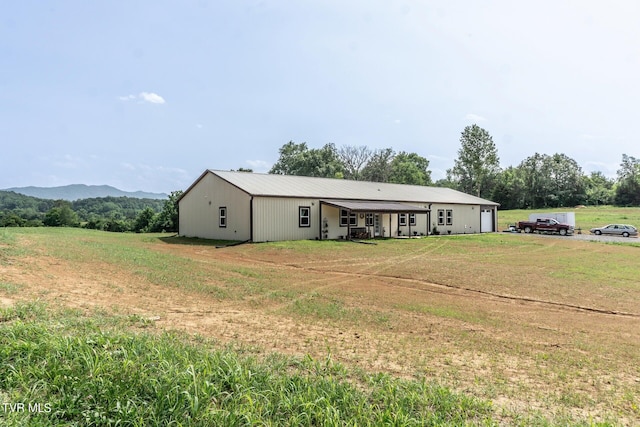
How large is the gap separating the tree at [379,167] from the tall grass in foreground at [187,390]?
215 ft

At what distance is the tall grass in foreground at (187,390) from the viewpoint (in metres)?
3.10

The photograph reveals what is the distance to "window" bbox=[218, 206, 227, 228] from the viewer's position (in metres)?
24.4

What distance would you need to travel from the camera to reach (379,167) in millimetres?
68938

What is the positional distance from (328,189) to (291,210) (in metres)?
5.32

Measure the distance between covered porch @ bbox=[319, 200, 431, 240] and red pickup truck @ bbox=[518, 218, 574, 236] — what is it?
483 inches

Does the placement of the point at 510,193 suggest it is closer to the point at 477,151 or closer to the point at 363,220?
the point at 477,151

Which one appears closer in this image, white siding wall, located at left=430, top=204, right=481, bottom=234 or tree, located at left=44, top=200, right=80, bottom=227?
white siding wall, located at left=430, top=204, right=481, bottom=234

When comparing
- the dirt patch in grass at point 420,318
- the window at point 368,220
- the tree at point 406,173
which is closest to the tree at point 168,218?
the window at point 368,220

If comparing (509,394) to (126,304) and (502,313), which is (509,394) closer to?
(502,313)

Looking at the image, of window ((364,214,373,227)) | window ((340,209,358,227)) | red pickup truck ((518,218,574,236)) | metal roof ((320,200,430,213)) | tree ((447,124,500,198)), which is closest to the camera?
metal roof ((320,200,430,213))

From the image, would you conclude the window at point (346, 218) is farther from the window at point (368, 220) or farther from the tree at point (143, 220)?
the tree at point (143, 220)

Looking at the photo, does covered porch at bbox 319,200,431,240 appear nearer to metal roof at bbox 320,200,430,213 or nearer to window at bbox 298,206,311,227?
metal roof at bbox 320,200,430,213

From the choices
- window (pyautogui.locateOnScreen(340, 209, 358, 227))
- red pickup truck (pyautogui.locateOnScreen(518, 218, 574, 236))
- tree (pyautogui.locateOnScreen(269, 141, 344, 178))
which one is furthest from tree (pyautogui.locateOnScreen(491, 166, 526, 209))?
window (pyautogui.locateOnScreen(340, 209, 358, 227))

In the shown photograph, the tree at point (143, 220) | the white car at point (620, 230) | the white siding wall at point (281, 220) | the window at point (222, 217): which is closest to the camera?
the white siding wall at point (281, 220)
